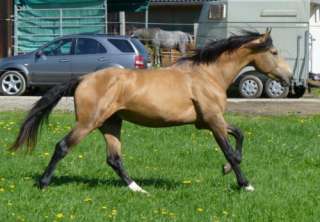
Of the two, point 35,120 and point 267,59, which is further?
point 267,59

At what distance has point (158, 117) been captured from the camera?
31.3 feet

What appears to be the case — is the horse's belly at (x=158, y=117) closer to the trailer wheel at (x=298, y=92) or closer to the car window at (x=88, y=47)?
the car window at (x=88, y=47)

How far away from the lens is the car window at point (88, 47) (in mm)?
23391

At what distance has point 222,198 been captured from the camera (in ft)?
29.8

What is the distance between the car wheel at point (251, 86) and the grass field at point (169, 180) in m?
8.44

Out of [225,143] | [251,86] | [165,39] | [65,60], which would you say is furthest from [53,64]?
[225,143]

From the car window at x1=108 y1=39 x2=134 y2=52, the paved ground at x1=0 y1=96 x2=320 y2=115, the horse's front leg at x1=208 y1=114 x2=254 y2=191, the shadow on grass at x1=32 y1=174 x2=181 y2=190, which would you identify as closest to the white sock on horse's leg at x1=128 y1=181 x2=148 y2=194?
the shadow on grass at x1=32 y1=174 x2=181 y2=190

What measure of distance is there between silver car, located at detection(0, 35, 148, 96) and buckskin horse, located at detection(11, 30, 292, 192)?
13.0 meters

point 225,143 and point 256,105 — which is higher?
point 225,143

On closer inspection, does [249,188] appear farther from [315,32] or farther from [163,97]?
[315,32]

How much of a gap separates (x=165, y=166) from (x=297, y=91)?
548 inches

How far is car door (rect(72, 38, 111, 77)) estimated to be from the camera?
2319 cm

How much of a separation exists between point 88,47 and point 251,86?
15.2ft

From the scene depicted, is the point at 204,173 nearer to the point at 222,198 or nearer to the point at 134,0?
the point at 222,198
